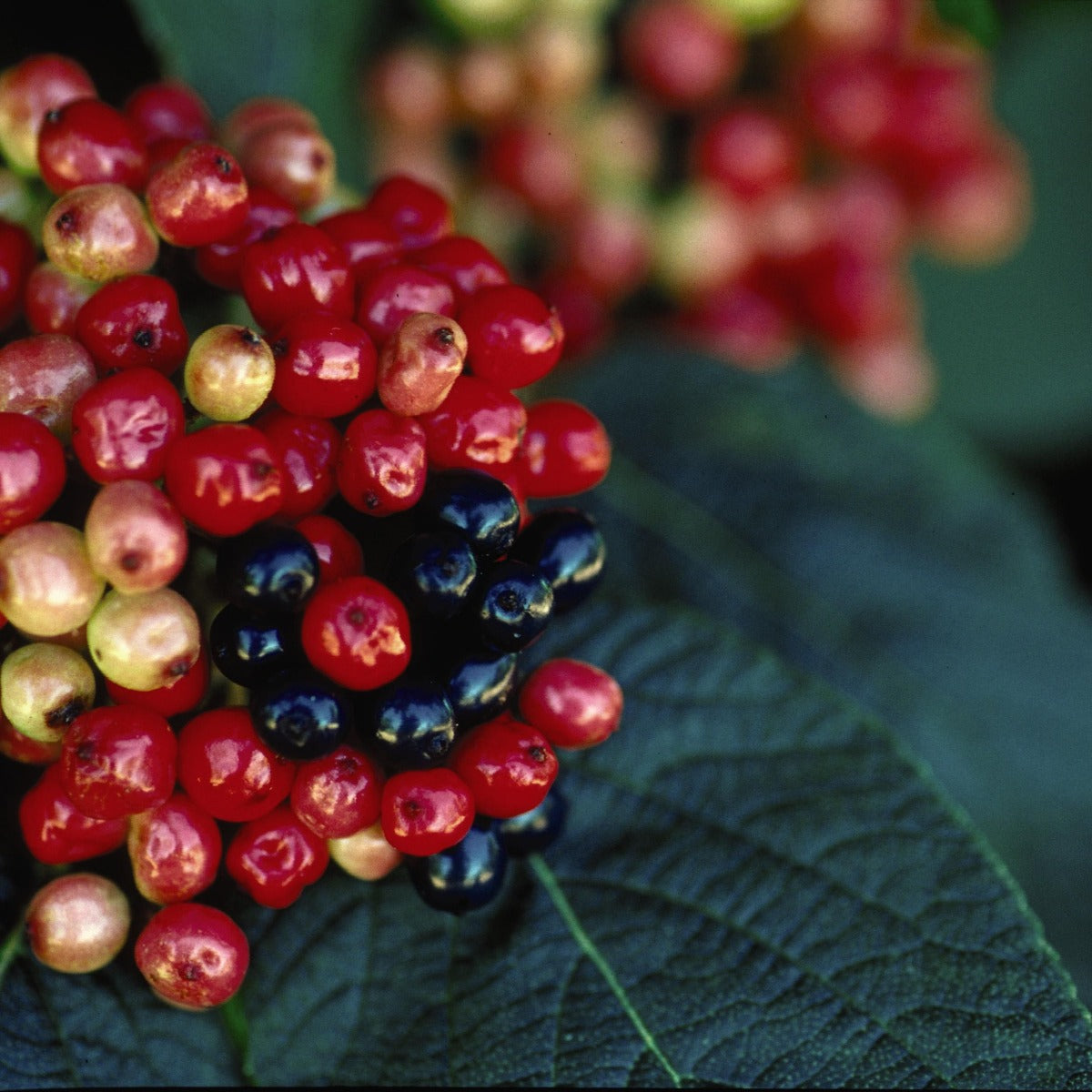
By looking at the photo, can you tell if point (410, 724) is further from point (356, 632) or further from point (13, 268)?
point (13, 268)

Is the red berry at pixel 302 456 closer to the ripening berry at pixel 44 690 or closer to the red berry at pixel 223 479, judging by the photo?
the red berry at pixel 223 479

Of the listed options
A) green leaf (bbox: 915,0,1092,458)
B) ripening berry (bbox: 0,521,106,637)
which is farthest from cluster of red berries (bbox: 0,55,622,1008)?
green leaf (bbox: 915,0,1092,458)

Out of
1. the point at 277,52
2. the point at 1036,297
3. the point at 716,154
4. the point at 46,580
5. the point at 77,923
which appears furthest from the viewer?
the point at 1036,297

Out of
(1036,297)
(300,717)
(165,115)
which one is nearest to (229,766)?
(300,717)

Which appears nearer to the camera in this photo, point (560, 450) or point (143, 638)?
point (143, 638)

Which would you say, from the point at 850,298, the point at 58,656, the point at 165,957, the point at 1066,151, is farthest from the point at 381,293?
the point at 1066,151

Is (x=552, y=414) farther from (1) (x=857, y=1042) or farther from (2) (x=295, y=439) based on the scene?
(1) (x=857, y=1042)
